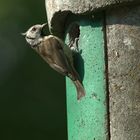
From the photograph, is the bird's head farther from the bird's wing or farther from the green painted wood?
the green painted wood

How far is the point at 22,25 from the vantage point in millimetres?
11664

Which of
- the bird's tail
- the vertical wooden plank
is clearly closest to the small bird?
the bird's tail

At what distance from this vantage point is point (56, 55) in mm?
6422

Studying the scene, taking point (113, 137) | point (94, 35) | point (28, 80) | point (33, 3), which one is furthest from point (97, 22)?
point (28, 80)

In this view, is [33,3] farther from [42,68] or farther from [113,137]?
[113,137]

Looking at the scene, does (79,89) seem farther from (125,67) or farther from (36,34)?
(36,34)

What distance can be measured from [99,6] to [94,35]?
0.72 ft

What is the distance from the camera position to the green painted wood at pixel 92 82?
20.6ft

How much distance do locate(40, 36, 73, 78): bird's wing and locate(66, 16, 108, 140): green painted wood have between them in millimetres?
104

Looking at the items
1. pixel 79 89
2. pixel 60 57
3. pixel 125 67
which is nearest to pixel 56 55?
pixel 60 57

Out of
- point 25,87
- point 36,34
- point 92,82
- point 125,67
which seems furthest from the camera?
point 25,87

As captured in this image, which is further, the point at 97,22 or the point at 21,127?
the point at 21,127

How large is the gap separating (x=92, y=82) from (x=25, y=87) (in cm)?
608

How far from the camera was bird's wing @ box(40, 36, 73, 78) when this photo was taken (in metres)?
6.39
